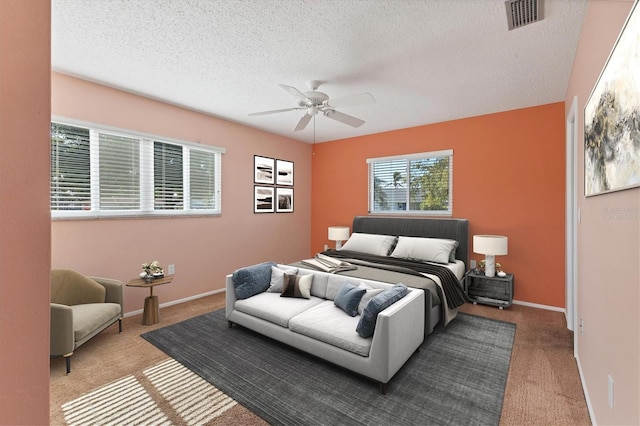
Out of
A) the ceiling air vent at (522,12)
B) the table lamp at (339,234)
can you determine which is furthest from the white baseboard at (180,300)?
the ceiling air vent at (522,12)

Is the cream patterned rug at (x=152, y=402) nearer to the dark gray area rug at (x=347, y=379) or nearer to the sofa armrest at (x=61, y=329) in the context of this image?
the dark gray area rug at (x=347, y=379)

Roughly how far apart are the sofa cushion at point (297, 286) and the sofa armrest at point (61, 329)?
1.80m

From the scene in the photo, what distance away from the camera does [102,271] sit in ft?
10.9

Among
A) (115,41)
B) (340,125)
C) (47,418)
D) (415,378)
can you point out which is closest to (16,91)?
(47,418)

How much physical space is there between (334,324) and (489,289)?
8.52 ft

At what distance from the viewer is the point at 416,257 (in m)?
4.15

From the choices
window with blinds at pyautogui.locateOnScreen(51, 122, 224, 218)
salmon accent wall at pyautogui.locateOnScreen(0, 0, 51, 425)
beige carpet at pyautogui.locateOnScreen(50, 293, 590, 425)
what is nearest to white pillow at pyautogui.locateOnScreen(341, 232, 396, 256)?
beige carpet at pyautogui.locateOnScreen(50, 293, 590, 425)

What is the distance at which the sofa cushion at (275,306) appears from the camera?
8.98ft

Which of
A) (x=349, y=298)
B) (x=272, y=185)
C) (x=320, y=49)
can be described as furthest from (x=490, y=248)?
(x=272, y=185)

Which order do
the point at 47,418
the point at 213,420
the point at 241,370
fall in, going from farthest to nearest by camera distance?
the point at 241,370 → the point at 213,420 → the point at 47,418

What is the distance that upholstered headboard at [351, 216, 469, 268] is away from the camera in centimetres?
429

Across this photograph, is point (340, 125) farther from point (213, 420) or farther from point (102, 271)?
point (213, 420)

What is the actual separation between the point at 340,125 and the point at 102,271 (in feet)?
12.6

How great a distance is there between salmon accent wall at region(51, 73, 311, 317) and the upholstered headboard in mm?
1525
